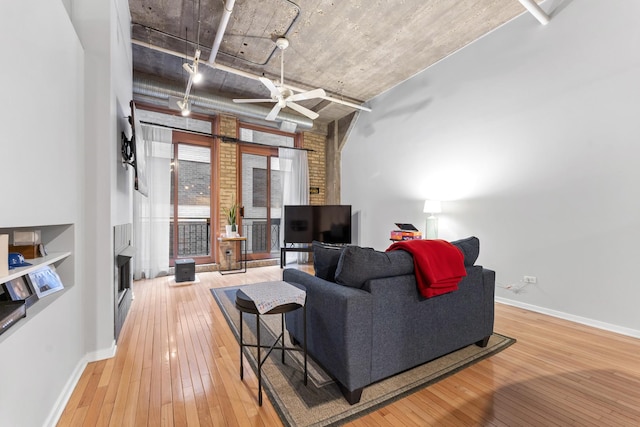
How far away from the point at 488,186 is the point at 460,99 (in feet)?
4.48

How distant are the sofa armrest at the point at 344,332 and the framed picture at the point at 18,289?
1.61 meters

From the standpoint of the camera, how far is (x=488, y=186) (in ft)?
11.9

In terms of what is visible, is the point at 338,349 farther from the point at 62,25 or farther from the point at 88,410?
the point at 62,25

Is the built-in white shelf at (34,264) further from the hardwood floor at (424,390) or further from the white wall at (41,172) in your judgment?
the hardwood floor at (424,390)

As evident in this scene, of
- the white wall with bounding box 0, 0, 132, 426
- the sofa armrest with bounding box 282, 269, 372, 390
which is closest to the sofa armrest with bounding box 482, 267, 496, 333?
the sofa armrest with bounding box 282, 269, 372, 390

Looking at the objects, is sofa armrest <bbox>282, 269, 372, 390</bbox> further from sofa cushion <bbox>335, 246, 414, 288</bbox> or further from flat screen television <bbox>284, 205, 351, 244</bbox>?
flat screen television <bbox>284, 205, 351, 244</bbox>

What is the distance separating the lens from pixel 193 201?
205 inches

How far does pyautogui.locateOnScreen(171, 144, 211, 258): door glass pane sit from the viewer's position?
5098 mm

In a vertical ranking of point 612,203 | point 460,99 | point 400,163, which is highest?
point 460,99

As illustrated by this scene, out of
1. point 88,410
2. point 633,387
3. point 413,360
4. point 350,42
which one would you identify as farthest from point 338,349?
point 350,42

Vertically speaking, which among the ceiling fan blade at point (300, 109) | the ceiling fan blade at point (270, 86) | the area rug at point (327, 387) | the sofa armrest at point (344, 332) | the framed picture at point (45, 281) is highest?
the ceiling fan blade at point (270, 86)

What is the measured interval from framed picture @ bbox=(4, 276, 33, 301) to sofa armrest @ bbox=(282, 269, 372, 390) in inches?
63.2

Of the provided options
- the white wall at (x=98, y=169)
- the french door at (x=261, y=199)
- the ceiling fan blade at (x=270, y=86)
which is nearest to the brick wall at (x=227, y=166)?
the french door at (x=261, y=199)

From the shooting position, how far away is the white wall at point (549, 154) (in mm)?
2617
